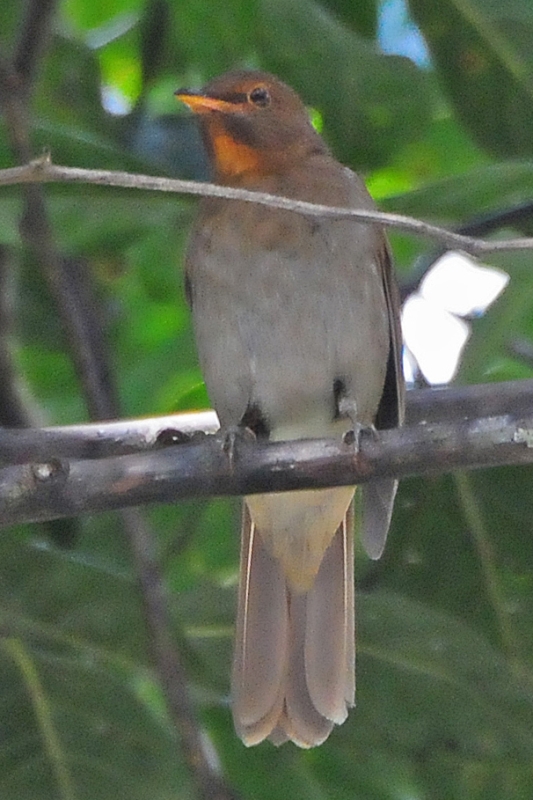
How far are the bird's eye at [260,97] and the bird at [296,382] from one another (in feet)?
0.73

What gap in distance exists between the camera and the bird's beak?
12.7 feet

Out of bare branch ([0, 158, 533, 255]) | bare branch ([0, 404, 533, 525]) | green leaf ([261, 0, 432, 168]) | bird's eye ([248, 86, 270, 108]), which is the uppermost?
bare branch ([0, 158, 533, 255])

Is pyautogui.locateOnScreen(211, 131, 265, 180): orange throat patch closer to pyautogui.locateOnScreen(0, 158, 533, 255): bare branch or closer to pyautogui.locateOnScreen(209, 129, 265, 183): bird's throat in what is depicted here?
pyautogui.locateOnScreen(209, 129, 265, 183): bird's throat

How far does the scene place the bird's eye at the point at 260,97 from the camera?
4.15 m

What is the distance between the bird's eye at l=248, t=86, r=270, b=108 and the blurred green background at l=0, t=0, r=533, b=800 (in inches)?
5.5

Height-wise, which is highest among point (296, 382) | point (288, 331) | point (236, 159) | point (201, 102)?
point (201, 102)

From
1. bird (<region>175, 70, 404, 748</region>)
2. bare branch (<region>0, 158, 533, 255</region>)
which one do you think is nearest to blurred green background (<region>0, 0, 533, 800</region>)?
bird (<region>175, 70, 404, 748</region>)

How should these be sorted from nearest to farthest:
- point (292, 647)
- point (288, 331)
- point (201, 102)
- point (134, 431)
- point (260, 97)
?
point (134, 431)
point (288, 331)
point (292, 647)
point (201, 102)
point (260, 97)

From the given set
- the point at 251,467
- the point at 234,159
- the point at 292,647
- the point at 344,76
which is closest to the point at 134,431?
the point at 251,467

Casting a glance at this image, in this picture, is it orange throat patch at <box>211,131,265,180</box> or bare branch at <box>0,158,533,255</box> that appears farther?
orange throat patch at <box>211,131,265,180</box>

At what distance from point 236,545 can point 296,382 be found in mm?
796

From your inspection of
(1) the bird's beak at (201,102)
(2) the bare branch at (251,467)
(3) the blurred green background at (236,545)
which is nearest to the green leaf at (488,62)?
(3) the blurred green background at (236,545)

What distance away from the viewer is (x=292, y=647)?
12.2 feet

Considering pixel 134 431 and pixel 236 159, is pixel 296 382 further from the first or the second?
pixel 134 431
